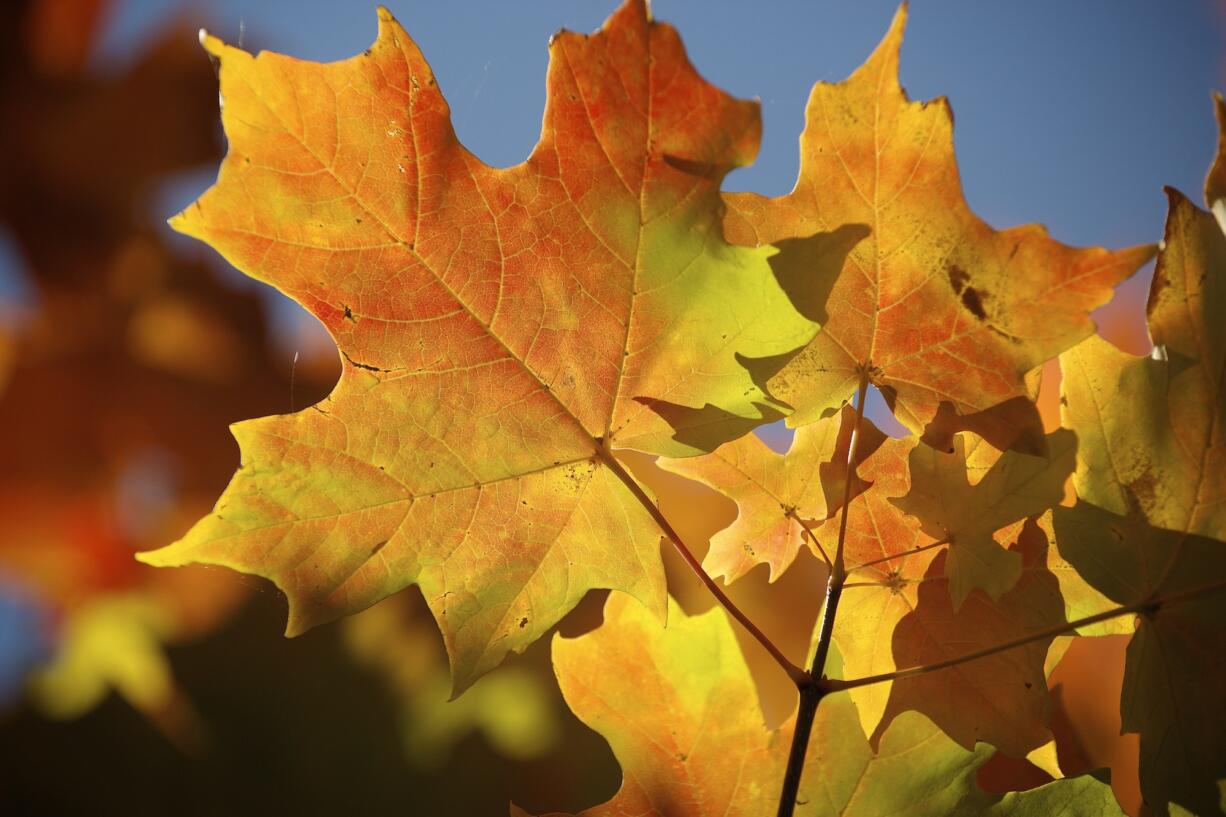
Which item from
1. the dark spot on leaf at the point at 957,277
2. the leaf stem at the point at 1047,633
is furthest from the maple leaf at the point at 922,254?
the leaf stem at the point at 1047,633

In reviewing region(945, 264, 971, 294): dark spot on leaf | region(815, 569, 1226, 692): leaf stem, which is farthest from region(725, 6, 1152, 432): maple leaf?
region(815, 569, 1226, 692): leaf stem

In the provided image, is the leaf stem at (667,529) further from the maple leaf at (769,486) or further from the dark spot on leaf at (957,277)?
the dark spot on leaf at (957,277)

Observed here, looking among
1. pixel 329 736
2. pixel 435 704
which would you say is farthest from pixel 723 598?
pixel 329 736

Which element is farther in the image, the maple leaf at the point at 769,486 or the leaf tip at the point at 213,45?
the maple leaf at the point at 769,486

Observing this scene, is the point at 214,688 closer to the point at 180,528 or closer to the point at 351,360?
the point at 180,528

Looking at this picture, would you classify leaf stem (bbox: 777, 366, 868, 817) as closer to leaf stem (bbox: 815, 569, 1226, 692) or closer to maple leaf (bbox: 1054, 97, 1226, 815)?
leaf stem (bbox: 815, 569, 1226, 692)

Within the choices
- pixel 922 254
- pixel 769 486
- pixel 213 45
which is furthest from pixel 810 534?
pixel 213 45
